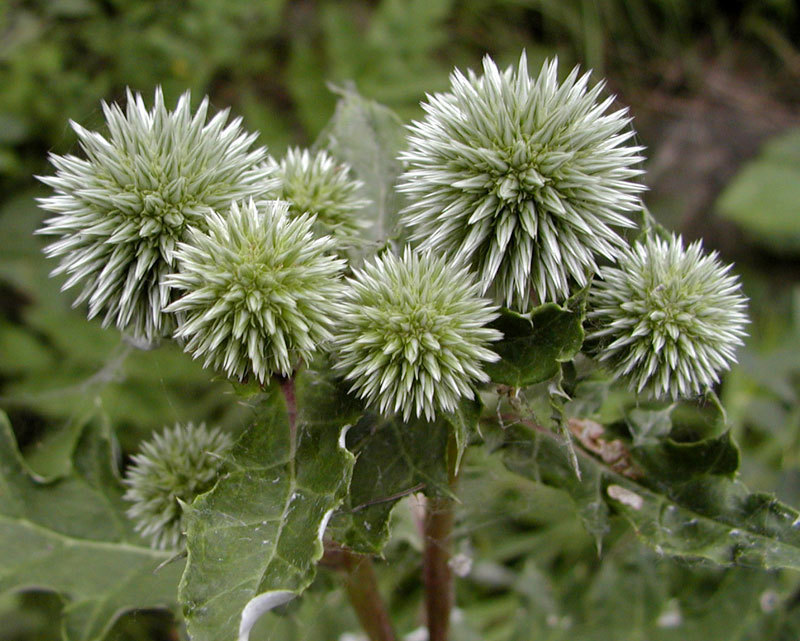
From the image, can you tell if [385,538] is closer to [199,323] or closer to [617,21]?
[199,323]

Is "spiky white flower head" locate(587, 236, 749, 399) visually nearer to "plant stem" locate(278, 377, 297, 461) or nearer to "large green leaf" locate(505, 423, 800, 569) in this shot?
"large green leaf" locate(505, 423, 800, 569)

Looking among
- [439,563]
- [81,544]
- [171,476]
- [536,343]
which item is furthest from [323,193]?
[81,544]

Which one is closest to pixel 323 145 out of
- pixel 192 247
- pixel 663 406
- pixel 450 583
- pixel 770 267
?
pixel 192 247

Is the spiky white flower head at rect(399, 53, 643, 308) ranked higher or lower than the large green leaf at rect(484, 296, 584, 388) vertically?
higher

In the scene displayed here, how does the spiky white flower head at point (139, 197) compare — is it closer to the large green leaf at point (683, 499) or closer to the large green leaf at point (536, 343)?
the large green leaf at point (536, 343)

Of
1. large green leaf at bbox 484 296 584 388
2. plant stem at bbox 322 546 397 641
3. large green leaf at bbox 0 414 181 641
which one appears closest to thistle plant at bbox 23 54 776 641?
large green leaf at bbox 484 296 584 388
